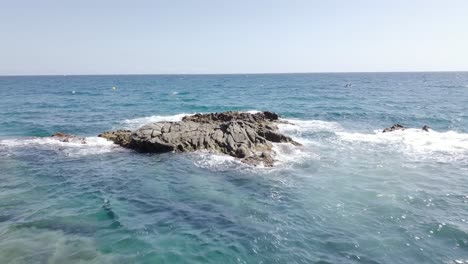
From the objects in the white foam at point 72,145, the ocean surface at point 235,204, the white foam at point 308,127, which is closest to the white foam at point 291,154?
the ocean surface at point 235,204

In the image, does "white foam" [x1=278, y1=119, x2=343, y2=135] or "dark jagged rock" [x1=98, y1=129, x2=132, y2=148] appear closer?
"dark jagged rock" [x1=98, y1=129, x2=132, y2=148]

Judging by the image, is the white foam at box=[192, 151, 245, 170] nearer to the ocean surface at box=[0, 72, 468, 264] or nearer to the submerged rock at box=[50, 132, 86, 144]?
the ocean surface at box=[0, 72, 468, 264]

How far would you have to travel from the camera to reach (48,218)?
17109 millimetres

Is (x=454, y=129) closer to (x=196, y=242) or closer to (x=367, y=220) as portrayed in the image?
(x=367, y=220)

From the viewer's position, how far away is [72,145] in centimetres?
3247

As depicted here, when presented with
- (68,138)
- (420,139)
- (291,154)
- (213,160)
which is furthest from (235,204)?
(420,139)

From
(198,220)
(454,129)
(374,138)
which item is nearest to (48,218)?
(198,220)

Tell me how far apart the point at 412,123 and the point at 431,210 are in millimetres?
32749

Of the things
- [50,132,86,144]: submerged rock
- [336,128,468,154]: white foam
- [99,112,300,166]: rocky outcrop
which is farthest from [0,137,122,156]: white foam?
[336,128,468,154]: white foam

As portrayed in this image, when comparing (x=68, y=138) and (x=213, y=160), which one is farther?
(x=68, y=138)

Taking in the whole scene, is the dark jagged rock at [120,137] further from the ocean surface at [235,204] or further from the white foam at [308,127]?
the white foam at [308,127]

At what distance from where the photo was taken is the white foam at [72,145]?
3034 centimetres

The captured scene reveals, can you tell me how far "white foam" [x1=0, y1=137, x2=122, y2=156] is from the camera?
30.3 m

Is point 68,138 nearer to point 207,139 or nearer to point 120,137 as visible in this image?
point 120,137
